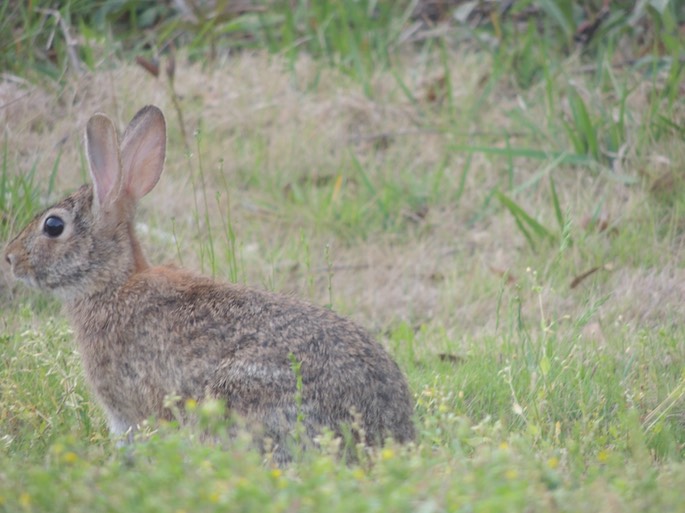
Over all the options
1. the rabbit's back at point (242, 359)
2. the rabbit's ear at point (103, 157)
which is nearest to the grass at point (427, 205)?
the rabbit's back at point (242, 359)

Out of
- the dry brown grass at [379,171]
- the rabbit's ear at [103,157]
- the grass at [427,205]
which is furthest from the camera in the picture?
the dry brown grass at [379,171]

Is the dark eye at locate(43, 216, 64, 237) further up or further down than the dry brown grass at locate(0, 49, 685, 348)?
further up

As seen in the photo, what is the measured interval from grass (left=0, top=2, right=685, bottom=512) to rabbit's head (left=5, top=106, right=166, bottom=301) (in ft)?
0.93

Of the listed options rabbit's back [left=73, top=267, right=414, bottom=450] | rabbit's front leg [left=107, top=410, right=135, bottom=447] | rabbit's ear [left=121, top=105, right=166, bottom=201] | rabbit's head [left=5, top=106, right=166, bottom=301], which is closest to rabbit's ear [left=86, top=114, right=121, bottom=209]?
rabbit's head [left=5, top=106, right=166, bottom=301]

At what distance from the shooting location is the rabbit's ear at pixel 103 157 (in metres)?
4.89

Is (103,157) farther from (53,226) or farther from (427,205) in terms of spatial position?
(427,205)

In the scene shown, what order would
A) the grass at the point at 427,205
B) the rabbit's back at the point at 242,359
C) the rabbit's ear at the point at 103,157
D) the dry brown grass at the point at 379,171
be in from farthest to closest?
the dry brown grass at the point at 379,171
the rabbit's ear at the point at 103,157
the grass at the point at 427,205
the rabbit's back at the point at 242,359

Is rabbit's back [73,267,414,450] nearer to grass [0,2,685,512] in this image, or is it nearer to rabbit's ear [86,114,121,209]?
grass [0,2,685,512]

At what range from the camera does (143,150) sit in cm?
513

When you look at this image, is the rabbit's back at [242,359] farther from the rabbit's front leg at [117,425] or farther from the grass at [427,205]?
the grass at [427,205]

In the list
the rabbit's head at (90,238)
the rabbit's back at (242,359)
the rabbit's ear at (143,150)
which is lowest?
the rabbit's back at (242,359)

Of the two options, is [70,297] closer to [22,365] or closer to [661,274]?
[22,365]

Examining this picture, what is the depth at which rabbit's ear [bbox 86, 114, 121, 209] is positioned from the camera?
16.0 ft

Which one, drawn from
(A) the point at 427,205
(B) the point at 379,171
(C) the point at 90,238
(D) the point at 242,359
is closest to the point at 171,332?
Result: (D) the point at 242,359
